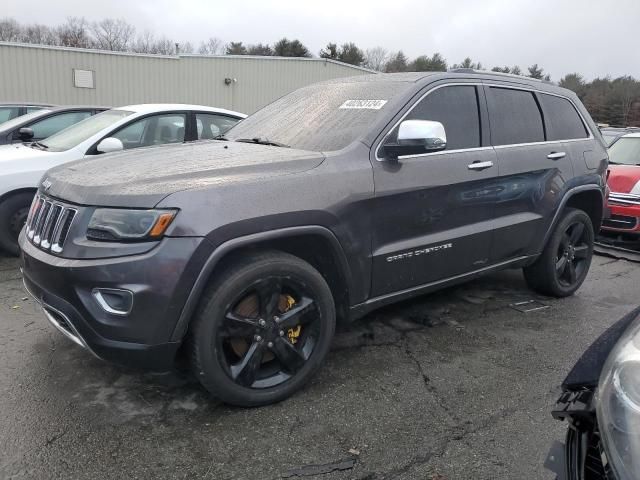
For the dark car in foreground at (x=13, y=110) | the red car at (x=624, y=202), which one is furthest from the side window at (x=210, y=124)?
the red car at (x=624, y=202)

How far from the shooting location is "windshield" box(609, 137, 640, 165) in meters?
7.71

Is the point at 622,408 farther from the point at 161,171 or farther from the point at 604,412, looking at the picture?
the point at 161,171

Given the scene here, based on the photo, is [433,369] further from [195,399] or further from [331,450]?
[195,399]

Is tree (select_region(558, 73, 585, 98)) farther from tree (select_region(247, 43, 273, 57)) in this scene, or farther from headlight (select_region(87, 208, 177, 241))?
headlight (select_region(87, 208, 177, 241))

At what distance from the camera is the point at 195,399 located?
292 cm

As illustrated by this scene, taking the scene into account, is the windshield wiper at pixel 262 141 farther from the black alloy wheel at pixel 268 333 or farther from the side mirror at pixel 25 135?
the side mirror at pixel 25 135

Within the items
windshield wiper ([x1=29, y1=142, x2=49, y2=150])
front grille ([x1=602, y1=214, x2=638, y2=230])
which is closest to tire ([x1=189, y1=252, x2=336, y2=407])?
windshield wiper ([x1=29, y1=142, x2=49, y2=150])

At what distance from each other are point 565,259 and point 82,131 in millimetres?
5127

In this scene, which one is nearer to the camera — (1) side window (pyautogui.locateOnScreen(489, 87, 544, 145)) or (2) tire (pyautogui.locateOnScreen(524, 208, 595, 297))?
(1) side window (pyautogui.locateOnScreen(489, 87, 544, 145))

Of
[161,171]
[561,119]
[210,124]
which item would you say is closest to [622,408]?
[161,171]

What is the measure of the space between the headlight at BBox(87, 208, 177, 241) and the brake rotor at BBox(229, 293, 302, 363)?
58 cm

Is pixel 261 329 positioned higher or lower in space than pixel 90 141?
lower

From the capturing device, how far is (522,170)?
4.01 m

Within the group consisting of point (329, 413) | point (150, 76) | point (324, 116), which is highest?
point (150, 76)
